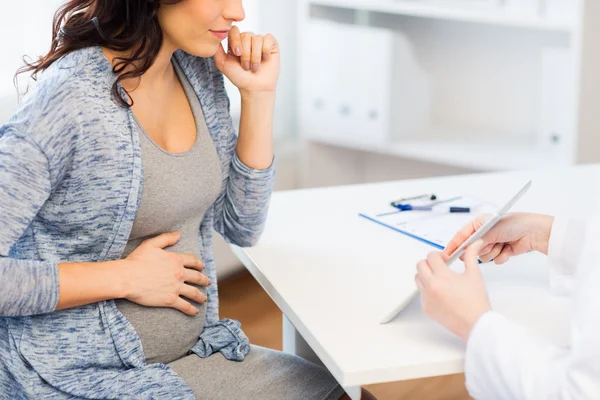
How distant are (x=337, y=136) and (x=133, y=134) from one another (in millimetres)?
1731

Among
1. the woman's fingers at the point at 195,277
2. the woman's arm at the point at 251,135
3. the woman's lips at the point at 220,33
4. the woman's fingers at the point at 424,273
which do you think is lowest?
the woman's fingers at the point at 195,277

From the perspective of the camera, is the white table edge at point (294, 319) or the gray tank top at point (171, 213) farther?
the gray tank top at point (171, 213)

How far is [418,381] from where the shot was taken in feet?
7.50

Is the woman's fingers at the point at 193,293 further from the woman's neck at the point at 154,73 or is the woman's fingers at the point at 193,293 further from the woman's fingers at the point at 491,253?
the woman's fingers at the point at 491,253

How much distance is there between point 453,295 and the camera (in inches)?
39.1

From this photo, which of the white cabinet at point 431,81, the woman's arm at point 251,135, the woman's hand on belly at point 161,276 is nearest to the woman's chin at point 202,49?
the woman's arm at point 251,135

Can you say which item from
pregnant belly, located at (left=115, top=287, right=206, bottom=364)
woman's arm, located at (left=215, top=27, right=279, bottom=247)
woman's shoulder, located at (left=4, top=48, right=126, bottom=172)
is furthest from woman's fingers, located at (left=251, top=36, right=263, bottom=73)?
→ pregnant belly, located at (left=115, top=287, right=206, bottom=364)

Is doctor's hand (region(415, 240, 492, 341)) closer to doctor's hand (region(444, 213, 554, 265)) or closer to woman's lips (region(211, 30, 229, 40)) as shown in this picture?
doctor's hand (region(444, 213, 554, 265))

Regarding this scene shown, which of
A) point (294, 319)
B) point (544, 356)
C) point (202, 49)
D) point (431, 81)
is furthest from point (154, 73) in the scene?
point (431, 81)

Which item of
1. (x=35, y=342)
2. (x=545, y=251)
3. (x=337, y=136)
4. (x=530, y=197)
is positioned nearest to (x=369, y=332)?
(x=545, y=251)

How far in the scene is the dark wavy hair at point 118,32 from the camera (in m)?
1.19

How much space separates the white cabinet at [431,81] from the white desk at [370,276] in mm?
901

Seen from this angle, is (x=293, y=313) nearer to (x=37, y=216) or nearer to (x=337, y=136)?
(x=37, y=216)

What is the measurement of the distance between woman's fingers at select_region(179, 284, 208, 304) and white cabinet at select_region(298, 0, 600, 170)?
1.44 m
